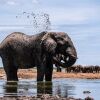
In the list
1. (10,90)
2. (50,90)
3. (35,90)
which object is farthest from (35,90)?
(10,90)

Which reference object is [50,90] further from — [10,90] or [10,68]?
[10,68]

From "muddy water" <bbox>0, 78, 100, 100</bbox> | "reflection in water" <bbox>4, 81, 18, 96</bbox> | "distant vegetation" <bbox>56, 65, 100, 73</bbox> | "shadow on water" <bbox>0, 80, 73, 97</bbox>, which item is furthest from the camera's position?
"distant vegetation" <bbox>56, 65, 100, 73</bbox>

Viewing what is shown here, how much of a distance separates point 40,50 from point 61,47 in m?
1.47

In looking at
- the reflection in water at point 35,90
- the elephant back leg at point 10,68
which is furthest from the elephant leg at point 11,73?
the reflection in water at point 35,90

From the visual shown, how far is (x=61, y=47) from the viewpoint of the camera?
37.0 m

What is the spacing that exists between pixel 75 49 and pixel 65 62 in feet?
3.77

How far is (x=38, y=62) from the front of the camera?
121 ft

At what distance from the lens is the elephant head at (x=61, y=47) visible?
36312mm

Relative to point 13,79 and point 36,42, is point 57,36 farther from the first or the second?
point 13,79

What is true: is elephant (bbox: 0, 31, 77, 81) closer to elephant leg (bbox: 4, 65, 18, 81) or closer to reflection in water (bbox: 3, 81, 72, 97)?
elephant leg (bbox: 4, 65, 18, 81)

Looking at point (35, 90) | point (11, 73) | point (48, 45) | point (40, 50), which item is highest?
point (48, 45)

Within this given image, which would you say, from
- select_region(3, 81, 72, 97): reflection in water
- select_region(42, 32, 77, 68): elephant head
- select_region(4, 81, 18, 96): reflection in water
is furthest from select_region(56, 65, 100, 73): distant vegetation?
select_region(4, 81, 18, 96): reflection in water

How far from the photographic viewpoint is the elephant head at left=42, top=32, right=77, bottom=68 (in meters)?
36.3

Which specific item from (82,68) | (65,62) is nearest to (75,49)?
(65,62)
